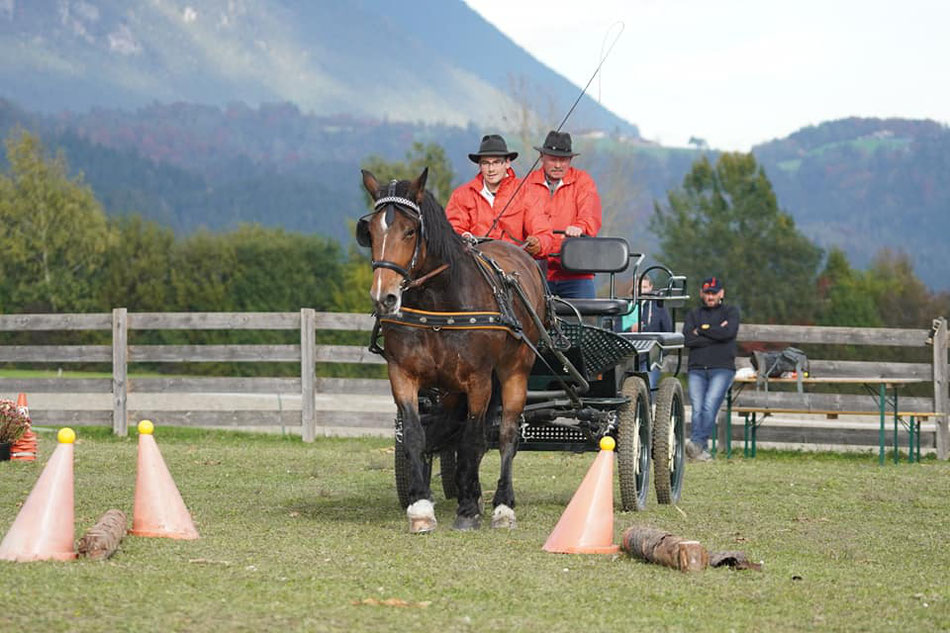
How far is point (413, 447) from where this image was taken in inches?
299

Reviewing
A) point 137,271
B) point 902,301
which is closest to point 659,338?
point 137,271

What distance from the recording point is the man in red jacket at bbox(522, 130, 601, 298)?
911 cm

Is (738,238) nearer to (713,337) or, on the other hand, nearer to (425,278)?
(713,337)

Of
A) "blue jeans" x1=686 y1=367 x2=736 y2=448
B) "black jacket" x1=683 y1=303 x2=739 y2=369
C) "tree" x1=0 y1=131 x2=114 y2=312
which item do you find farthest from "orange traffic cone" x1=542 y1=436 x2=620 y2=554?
"tree" x1=0 y1=131 x2=114 y2=312

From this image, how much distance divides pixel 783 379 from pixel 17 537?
371 inches

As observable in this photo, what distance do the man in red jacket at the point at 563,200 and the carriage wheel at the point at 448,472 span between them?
4.33 ft

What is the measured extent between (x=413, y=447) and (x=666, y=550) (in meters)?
1.83

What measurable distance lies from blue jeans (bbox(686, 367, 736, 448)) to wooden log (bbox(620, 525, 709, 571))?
24.3ft

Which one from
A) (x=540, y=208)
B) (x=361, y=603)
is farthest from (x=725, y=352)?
(x=361, y=603)

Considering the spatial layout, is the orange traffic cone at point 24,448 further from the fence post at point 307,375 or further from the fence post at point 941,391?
the fence post at point 941,391

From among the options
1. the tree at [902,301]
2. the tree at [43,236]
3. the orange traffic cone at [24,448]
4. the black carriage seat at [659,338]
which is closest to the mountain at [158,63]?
the tree at [902,301]

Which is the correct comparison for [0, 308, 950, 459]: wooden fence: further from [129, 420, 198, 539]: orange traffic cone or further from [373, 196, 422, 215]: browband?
[129, 420, 198, 539]: orange traffic cone

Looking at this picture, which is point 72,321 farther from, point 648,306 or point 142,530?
point 142,530

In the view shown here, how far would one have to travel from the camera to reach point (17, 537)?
5.98 metres
